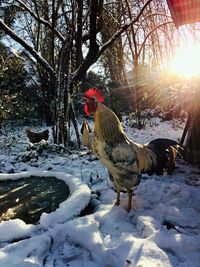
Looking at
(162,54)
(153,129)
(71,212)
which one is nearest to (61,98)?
(71,212)

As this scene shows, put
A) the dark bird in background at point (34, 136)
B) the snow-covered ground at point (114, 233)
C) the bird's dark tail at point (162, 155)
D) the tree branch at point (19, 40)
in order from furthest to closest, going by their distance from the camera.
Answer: the dark bird in background at point (34, 136) < the tree branch at point (19, 40) < the bird's dark tail at point (162, 155) < the snow-covered ground at point (114, 233)

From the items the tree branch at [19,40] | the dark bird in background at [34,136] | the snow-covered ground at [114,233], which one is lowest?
the snow-covered ground at [114,233]

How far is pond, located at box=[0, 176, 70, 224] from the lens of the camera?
196cm

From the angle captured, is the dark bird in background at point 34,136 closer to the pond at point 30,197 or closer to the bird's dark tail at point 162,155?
the pond at point 30,197

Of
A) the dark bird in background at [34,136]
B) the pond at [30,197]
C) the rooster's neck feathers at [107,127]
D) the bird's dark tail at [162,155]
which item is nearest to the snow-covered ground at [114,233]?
the pond at [30,197]

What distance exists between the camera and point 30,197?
2332 millimetres

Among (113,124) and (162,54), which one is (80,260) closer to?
(113,124)

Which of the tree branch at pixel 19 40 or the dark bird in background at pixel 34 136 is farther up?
the tree branch at pixel 19 40

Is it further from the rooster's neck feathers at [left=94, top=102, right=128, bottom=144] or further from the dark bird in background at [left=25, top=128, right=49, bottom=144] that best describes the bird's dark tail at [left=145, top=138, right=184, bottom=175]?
the dark bird in background at [left=25, top=128, right=49, bottom=144]

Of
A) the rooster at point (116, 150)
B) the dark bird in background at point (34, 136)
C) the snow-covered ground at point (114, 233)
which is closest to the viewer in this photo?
the snow-covered ground at point (114, 233)

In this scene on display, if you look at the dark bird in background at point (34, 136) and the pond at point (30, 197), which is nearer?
the pond at point (30, 197)

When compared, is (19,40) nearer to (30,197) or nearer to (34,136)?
(34,136)

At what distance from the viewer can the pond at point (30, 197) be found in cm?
196

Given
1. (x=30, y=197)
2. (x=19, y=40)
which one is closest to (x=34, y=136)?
(x=19, y=40)
